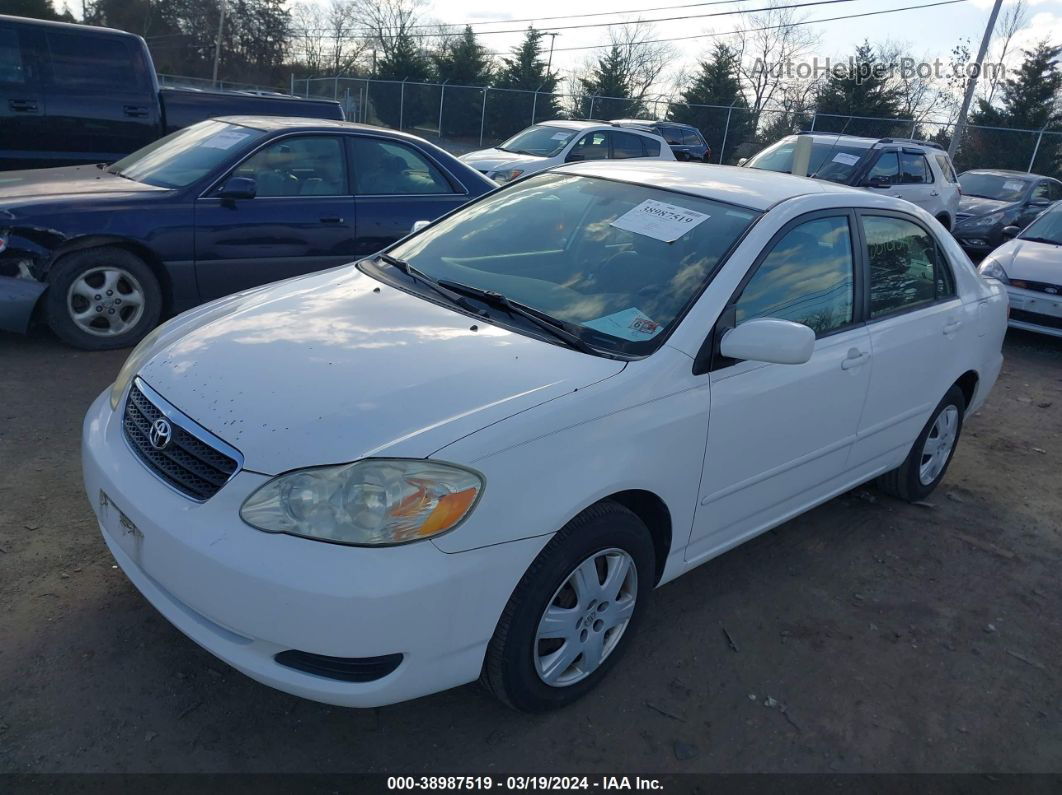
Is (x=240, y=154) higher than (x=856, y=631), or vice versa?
(x=240, y=154)

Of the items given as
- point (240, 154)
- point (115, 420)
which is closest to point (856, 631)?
point (115, 420)

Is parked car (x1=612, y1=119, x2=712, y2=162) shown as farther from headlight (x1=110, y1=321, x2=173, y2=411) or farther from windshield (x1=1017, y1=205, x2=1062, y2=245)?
headlight (x1=110, y1=321, x2=173, y2=411)

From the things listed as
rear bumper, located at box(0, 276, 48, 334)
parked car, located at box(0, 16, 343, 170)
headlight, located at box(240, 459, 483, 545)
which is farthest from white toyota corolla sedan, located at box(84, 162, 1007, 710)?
parked car, located at box(0, 16, 343, 170)

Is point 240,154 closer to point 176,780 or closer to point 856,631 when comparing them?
point 176,780

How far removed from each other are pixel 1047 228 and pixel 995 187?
6340mm

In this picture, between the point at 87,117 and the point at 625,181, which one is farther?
the point at 87,117

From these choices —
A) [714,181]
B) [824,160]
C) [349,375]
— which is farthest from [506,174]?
[349,375]

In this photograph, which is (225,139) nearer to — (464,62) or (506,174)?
(506,174)

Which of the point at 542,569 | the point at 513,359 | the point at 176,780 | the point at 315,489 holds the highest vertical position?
the point at 513,359

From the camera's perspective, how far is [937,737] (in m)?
2.92

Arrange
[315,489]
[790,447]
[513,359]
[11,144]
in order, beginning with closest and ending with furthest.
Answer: [315,489] → [513,359] → [790,447] → [11,144]

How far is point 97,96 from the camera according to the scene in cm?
776

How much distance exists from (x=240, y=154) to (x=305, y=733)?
4.43 m

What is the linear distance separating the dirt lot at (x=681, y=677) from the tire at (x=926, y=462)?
0.82 ft
